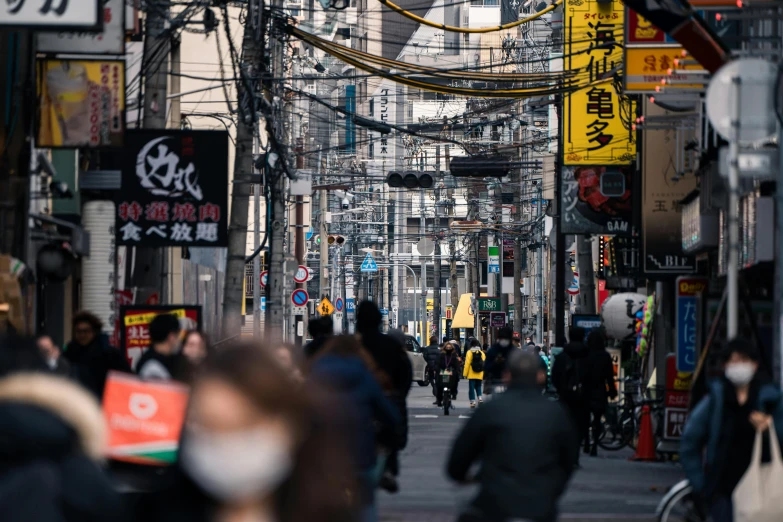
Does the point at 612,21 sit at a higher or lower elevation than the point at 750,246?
higher

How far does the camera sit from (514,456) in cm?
719

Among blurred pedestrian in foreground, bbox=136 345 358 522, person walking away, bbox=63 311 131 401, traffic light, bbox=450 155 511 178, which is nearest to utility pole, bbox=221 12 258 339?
person walking away, bbox=63 311 131 401

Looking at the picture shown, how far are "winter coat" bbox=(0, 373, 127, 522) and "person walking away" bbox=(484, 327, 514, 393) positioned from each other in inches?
756

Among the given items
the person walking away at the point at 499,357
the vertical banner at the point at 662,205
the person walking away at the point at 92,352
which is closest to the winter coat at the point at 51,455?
the person walking away at the point at 92,352

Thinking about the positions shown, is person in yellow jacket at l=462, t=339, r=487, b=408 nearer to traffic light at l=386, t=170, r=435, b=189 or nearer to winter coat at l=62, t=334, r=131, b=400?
traffic light at l=386, t=170, r=435, b=189

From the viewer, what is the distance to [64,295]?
22.5 meters

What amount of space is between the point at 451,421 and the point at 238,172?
956 centimetres

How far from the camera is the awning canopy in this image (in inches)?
2756

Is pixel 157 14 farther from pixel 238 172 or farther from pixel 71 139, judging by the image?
pixel 238 172

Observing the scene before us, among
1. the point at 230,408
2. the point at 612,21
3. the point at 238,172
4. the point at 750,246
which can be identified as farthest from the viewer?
the point at 612,21

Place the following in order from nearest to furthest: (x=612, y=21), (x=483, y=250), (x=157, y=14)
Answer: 1. (x=157, y=14)
2. (x=612, y=21)
3. (x=483, y=250)

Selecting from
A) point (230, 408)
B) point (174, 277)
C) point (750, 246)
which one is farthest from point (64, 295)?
point (230, 408)

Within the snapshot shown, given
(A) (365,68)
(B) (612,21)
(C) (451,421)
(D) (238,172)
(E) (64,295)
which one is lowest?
(C) (451,421)

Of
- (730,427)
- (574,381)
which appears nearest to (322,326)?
(730,427)
